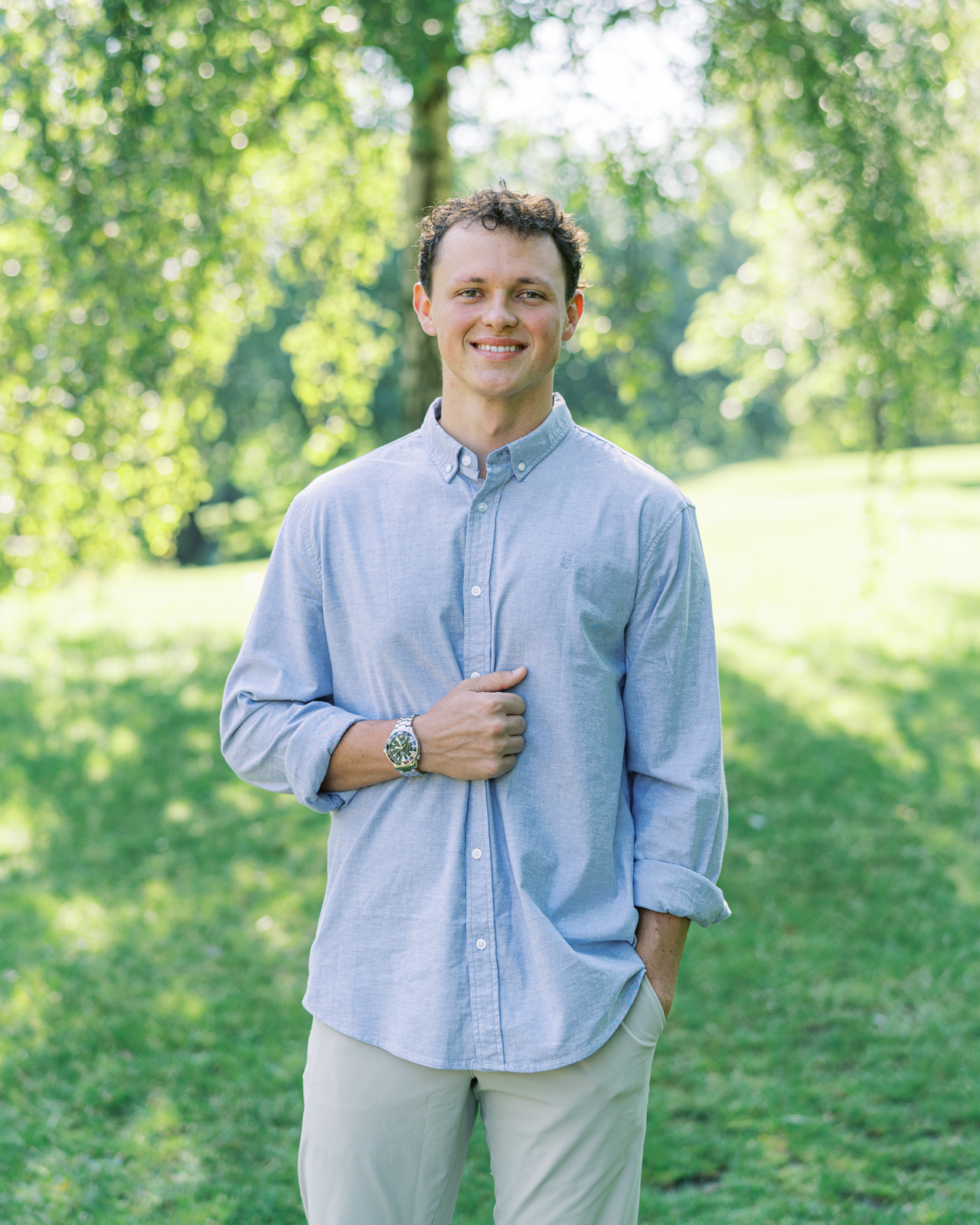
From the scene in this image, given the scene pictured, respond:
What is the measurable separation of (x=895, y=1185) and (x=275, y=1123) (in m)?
2.07

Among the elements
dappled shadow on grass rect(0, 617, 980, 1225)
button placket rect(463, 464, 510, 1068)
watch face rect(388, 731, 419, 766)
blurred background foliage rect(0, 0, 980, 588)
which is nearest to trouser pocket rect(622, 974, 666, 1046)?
button placket rect(463, 464, 510, 1068)

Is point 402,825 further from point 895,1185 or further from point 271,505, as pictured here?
point 271,505

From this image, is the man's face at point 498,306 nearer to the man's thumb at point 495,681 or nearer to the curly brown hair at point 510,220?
the curly brown hair at point 510,220

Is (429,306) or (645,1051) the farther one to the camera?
(429,306)

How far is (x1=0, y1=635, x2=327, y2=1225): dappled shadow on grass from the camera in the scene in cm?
374

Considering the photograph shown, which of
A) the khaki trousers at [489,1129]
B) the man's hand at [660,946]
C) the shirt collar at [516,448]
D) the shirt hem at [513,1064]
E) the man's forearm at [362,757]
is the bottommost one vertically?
the khaki trousers at [489,1129]

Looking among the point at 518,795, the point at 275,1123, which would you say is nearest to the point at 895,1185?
the point at 275,1123

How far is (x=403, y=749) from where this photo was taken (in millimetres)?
1915

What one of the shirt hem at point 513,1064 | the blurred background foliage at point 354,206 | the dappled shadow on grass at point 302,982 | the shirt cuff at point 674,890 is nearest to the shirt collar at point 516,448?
the shirt cuff at point 674,890

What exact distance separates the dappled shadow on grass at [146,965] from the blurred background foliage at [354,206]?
1681 millimetres

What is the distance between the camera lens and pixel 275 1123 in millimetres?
4059

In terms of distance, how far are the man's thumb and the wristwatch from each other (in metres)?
0.13

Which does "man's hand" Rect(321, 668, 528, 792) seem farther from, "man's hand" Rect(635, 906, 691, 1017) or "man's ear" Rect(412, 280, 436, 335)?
"man's ear" Rect(412, 280, 436, 335)

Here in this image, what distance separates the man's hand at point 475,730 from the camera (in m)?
1.87
